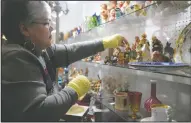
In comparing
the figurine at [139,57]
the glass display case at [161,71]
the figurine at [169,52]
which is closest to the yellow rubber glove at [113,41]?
the glass display case at [161,71]

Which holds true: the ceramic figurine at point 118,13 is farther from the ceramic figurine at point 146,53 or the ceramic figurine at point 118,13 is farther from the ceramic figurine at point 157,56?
the ceramic figurine at point 157,56

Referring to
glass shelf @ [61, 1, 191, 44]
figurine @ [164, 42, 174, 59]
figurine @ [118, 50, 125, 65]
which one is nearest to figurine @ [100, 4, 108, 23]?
glass shelf @ [61, 1, 191, 44]

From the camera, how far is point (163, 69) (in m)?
0.79

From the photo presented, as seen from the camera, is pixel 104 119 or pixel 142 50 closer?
pixel 142 50

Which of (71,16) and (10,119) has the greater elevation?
(71,16)

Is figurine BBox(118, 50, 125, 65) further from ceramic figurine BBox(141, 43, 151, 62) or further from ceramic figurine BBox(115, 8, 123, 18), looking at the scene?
ceramic figurine BBox(115, 8, 123, 18)

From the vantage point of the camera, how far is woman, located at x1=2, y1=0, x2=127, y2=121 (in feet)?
2.79

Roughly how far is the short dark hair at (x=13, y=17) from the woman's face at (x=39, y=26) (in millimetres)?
33

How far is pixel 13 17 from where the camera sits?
1.03 m

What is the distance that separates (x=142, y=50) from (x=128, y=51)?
0.44ft

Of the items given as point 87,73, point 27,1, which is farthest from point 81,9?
point 27,1

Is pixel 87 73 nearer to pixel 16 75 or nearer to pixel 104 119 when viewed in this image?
pixel 104 119

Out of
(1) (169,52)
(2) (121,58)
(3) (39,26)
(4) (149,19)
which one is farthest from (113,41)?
(3) (39,26)

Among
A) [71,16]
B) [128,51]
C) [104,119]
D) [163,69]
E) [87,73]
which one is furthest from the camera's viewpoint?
[71,16]
